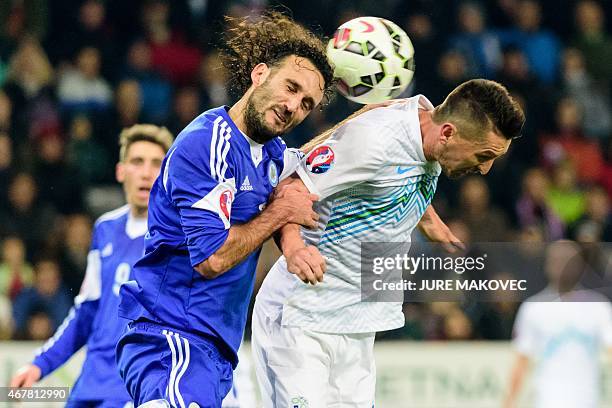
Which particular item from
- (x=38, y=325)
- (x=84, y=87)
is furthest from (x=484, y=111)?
(x=84, y=87)

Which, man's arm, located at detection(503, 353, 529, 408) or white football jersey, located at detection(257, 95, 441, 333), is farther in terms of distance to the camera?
man's arm, located at detection(503, 353, 529, 408)

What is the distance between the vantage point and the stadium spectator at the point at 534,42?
40.0ft

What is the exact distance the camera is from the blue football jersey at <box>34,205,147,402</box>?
217 inches

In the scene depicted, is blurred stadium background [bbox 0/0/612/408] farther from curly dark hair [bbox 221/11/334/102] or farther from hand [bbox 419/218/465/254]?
curly dark hair [bbox 221/11/334/102]

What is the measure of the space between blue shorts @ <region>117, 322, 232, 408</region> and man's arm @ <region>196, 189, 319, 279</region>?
0.29 metres

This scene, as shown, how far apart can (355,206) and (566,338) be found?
4233 mm

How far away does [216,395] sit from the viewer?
421 cm

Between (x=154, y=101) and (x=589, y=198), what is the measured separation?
4444mm

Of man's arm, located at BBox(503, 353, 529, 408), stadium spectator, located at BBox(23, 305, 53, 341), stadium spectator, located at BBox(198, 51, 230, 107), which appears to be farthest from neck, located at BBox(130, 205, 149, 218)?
stadium spectator, located at BBox(198, 51, 230, 107)

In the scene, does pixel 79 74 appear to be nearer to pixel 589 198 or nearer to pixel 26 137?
pixel 26 137

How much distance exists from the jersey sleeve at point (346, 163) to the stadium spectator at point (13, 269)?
16.8 feet

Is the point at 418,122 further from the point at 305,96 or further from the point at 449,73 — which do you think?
the point at 449,73

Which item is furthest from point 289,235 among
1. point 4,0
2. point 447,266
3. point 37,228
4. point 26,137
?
point 4,0

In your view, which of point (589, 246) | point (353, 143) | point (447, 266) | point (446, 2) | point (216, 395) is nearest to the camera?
point (216, 395)
